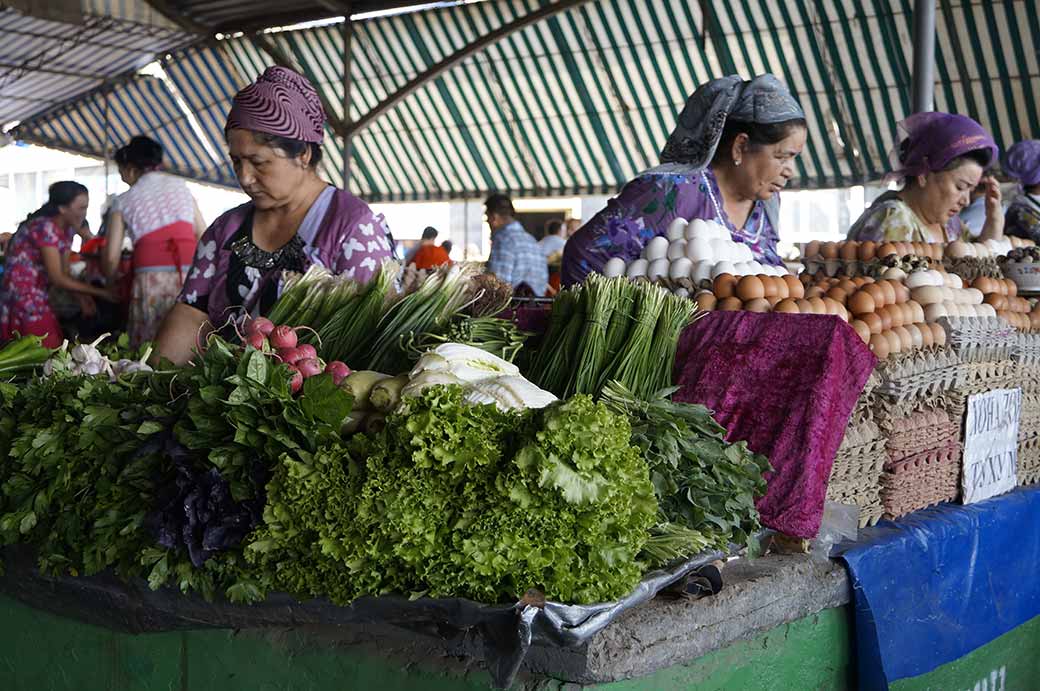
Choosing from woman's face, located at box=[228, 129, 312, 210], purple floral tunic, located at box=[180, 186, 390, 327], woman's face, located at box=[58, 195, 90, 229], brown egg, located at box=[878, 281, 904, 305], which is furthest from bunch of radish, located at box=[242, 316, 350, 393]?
woman's face, located at box=[58, 195, 90, 229]

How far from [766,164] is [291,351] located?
6.56 ft

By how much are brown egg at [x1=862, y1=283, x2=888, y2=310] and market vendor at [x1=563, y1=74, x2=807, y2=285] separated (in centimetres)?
68

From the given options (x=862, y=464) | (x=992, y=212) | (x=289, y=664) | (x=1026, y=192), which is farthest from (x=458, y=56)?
(x=289, y=664)

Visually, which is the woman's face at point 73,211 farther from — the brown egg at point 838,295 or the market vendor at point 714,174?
the brown egg at point 838,295

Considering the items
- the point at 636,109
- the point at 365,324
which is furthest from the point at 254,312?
the point at 636,109

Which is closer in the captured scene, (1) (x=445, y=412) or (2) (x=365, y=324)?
(1) (x=445, y=412)

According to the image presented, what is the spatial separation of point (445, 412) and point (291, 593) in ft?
1.48

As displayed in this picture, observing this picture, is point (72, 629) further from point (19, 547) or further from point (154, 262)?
point (154, 262)

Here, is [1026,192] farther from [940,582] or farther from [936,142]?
[940,582]

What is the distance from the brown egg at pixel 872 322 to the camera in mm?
2867

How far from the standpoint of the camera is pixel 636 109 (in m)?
16.3

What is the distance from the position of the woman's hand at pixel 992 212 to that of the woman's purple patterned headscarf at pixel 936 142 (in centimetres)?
81

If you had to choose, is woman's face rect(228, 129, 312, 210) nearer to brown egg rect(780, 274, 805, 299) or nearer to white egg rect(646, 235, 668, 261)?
white egg rect(646, 235, 668, 261)

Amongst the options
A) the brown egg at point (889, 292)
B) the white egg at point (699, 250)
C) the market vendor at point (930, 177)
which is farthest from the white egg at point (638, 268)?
the market vendor at point (930, 177)
